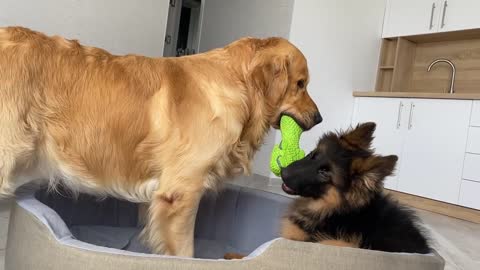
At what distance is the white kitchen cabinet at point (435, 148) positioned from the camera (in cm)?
411

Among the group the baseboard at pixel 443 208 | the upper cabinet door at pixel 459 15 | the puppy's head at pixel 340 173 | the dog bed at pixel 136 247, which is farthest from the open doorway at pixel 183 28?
the puppy's head at pixel 340 173

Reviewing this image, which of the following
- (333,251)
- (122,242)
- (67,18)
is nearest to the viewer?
(333,251)

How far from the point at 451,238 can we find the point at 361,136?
1.85 meters

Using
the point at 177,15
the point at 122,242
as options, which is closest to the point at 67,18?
the point at 122,242

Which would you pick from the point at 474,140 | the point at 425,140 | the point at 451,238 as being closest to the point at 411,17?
the point at 425,140

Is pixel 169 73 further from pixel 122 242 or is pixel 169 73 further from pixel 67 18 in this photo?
pixel 67 18

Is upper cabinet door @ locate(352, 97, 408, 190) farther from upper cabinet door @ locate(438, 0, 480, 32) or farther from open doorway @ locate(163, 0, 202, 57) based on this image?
open doorway @ locate(163, 0, 202, 57)

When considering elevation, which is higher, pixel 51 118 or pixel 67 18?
pixel 67 18

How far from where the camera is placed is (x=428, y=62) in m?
5.26

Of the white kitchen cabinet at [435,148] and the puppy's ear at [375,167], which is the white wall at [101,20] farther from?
the white kitchen cabinet at [435,148]

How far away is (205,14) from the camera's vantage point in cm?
628

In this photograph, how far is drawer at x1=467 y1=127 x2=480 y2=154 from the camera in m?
3.96

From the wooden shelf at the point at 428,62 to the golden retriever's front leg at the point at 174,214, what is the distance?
4163mm

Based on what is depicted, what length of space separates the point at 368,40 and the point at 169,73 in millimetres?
4187
